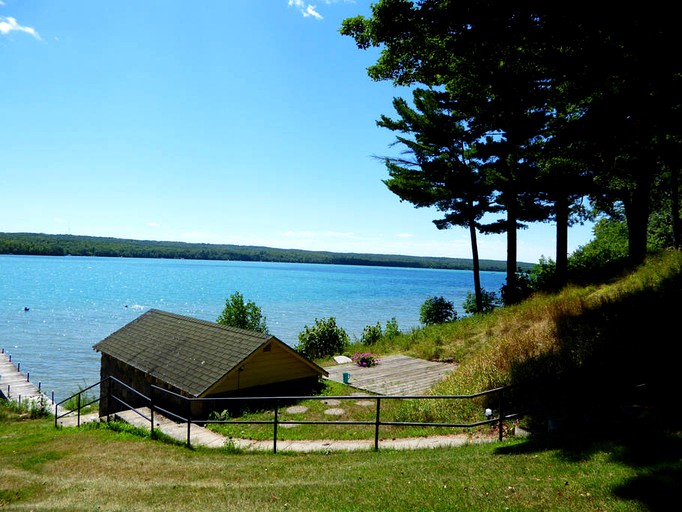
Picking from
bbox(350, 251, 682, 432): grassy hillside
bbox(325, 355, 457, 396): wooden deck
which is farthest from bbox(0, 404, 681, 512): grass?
bbox(325, 355, 457, 396): wooden deck

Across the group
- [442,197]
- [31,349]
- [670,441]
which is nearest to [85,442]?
[670,441]

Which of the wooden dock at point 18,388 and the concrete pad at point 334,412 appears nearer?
the concrete pad at point 334,412

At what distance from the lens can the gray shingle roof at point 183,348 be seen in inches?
579

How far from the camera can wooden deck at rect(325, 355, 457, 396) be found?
14.6 metres

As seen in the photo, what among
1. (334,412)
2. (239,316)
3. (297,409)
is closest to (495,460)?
(334,412)

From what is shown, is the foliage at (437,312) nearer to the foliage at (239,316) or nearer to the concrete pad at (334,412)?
the foliage at (239,316)

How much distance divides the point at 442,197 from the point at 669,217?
26.3 metres

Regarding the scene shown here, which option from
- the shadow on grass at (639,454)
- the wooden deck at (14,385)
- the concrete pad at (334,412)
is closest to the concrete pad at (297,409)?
the concrete pad at (334,412)

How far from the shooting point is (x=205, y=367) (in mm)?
15039

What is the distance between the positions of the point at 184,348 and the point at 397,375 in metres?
8.29

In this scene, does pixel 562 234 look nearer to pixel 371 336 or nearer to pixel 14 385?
pixel 371 336

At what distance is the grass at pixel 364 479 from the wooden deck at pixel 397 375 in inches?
244

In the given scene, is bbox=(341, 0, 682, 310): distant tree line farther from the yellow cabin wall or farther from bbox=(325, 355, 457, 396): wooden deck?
the yellow cabin wall

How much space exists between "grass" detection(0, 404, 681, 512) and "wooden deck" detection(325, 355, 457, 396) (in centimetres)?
619
